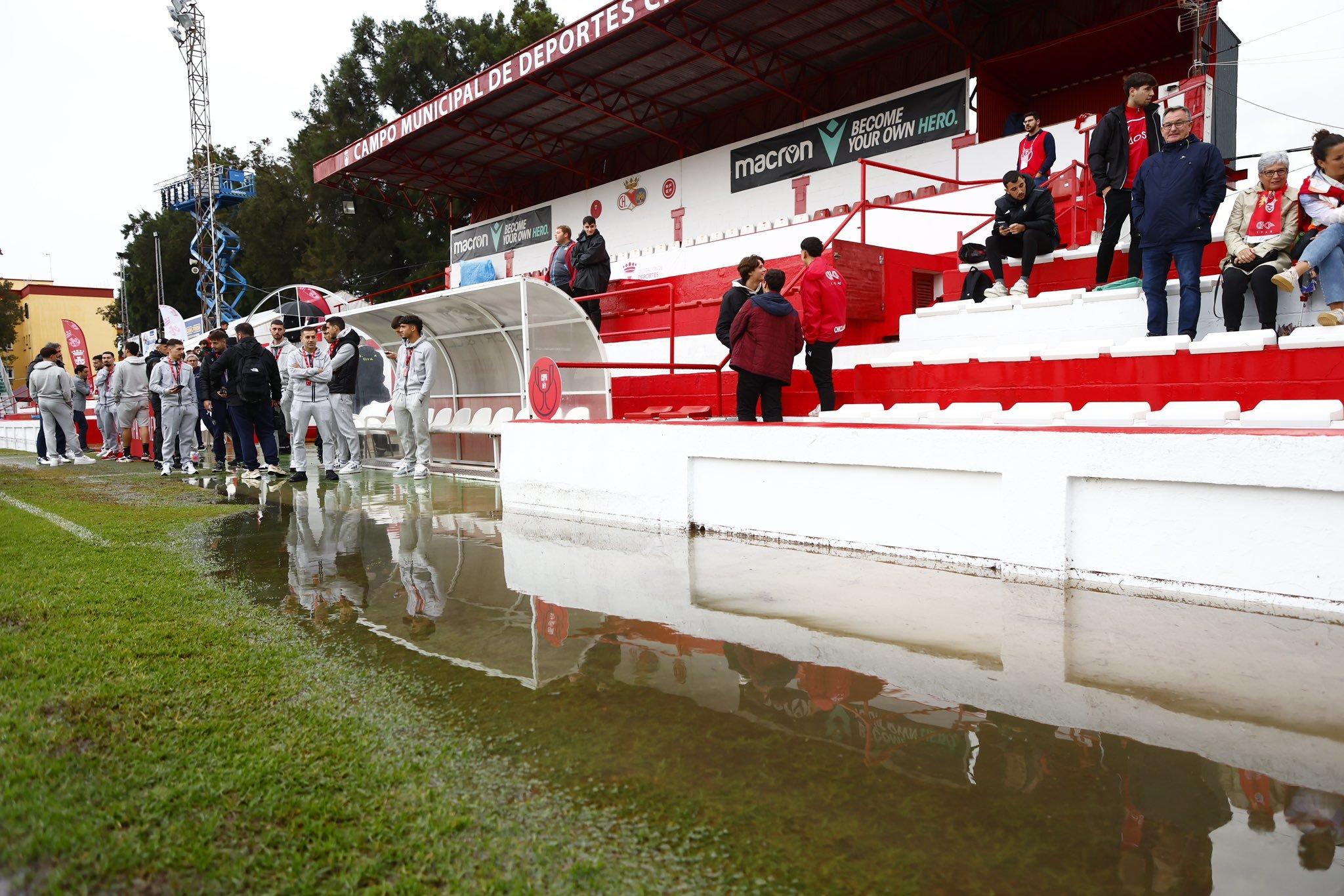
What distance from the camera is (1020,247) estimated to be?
8.59 metres

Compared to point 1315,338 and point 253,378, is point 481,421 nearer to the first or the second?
point 253,378

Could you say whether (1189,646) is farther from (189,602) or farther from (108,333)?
(108,333)

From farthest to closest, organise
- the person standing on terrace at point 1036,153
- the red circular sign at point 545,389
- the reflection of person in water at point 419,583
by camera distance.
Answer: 1. the person standing on terrace at point 1036,153
2. the red circular sign at point 545,389
3. the reflection of person in water at point 419,583

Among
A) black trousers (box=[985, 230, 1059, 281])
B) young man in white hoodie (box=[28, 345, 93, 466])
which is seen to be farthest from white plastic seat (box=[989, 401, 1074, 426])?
young man in white hoodie (box=[28, 345, 93, 466])

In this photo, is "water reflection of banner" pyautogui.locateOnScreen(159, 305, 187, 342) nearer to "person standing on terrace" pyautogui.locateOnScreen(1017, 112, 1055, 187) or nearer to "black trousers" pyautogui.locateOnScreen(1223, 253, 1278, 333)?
"person standing on terrace" pyautogui.locateOnScreen(1017, 112, 1055, 187)

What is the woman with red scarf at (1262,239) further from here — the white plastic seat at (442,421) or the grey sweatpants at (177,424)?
the grey sweatpants at (177,424)

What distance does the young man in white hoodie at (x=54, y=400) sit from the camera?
13945 millimetres

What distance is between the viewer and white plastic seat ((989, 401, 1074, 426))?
5.55m

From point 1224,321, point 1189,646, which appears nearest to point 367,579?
point 1189,646

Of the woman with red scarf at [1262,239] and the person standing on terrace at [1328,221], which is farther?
the woman with red scarf at [1262,239]

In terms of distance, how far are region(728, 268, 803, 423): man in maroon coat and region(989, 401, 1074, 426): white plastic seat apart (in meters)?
1.70

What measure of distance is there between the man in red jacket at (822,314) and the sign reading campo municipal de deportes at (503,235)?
18912mm

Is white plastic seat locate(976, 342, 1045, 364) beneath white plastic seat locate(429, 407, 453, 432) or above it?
above

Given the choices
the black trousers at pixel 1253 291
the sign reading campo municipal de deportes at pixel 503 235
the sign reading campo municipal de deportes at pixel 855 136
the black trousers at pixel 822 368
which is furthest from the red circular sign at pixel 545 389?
the sign reading campo municipal de deportes at pixel 503 235
